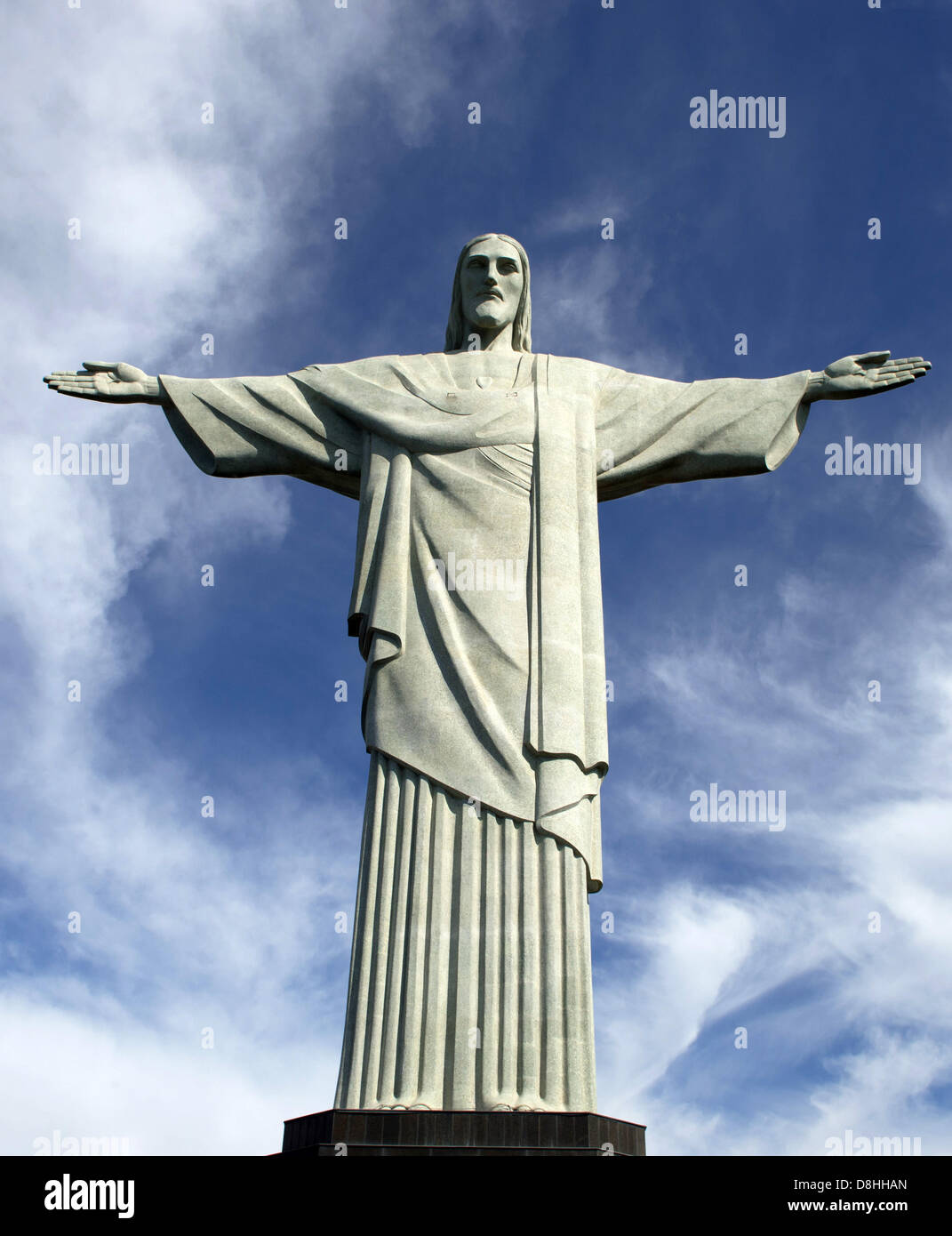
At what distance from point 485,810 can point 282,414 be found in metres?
4.75

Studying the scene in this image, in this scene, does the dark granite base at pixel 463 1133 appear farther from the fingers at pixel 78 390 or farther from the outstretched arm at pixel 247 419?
the fingers at pixel 78 390

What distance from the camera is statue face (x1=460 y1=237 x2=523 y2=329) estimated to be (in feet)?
41.8

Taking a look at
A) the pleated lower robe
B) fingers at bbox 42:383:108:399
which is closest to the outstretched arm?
fingers at bbox 42:383:108:399

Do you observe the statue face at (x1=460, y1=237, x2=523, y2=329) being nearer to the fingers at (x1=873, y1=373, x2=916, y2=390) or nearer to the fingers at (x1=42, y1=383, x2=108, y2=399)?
the fingers at (x1=873, y1=373, x2=916, y2=390)

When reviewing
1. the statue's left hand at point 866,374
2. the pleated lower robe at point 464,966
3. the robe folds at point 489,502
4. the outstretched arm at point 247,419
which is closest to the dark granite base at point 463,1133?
the pleated lower robe at point 464,966

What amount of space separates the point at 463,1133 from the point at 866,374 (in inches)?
311

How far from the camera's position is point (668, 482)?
12.7 m

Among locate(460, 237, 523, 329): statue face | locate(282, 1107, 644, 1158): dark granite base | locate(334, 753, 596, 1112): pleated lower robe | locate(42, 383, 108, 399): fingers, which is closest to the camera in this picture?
locate(282, 1107, 644, 1158): dark granite base

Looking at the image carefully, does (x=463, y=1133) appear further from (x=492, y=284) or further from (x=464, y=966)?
(x=492, y=284)

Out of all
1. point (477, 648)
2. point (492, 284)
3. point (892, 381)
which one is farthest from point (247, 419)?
point (892, 381)

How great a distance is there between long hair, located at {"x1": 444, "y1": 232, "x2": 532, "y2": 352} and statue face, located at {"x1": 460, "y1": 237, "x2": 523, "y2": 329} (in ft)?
0.29

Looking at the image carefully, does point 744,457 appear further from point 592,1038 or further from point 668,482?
point 592,1038

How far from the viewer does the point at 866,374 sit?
12.1 metres
